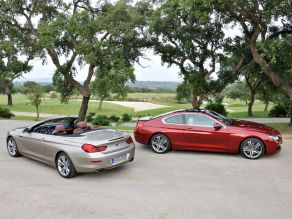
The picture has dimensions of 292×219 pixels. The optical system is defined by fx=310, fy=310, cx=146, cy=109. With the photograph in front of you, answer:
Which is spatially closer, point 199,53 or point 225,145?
point 225,145

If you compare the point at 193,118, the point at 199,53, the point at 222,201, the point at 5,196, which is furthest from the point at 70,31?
the point at 222,201

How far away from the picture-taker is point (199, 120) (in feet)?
31.6

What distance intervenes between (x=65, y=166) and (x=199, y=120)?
434 cm

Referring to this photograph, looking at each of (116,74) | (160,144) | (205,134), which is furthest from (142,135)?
(116,74)

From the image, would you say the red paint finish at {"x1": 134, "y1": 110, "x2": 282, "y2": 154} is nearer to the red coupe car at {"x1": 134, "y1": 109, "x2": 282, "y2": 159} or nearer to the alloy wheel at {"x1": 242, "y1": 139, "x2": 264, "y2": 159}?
the red coupe car at {"x1": 134, "y1": 109, "x2": 282, "y2": 159}

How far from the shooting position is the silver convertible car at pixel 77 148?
23.3 feet

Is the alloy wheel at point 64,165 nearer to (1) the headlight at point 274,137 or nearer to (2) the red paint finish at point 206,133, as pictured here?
(2) the red paint finish at point 206,133

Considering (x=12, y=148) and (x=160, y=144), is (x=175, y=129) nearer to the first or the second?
(x=160, y=144)

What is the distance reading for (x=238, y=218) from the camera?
5.08 metres

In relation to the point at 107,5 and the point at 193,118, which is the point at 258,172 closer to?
the point at 193,118

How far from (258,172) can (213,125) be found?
217 centimetres

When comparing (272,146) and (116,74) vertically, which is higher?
(116,74)

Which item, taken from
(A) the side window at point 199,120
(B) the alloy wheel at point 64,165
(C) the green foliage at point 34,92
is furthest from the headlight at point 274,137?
(C) the green foliage at point 34,92

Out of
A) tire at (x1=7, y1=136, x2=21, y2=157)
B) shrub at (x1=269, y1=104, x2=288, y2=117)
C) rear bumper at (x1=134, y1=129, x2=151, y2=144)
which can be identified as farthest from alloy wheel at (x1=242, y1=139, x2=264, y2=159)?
shrub at (x1=269, y1=104, x2=288, y2=117)
